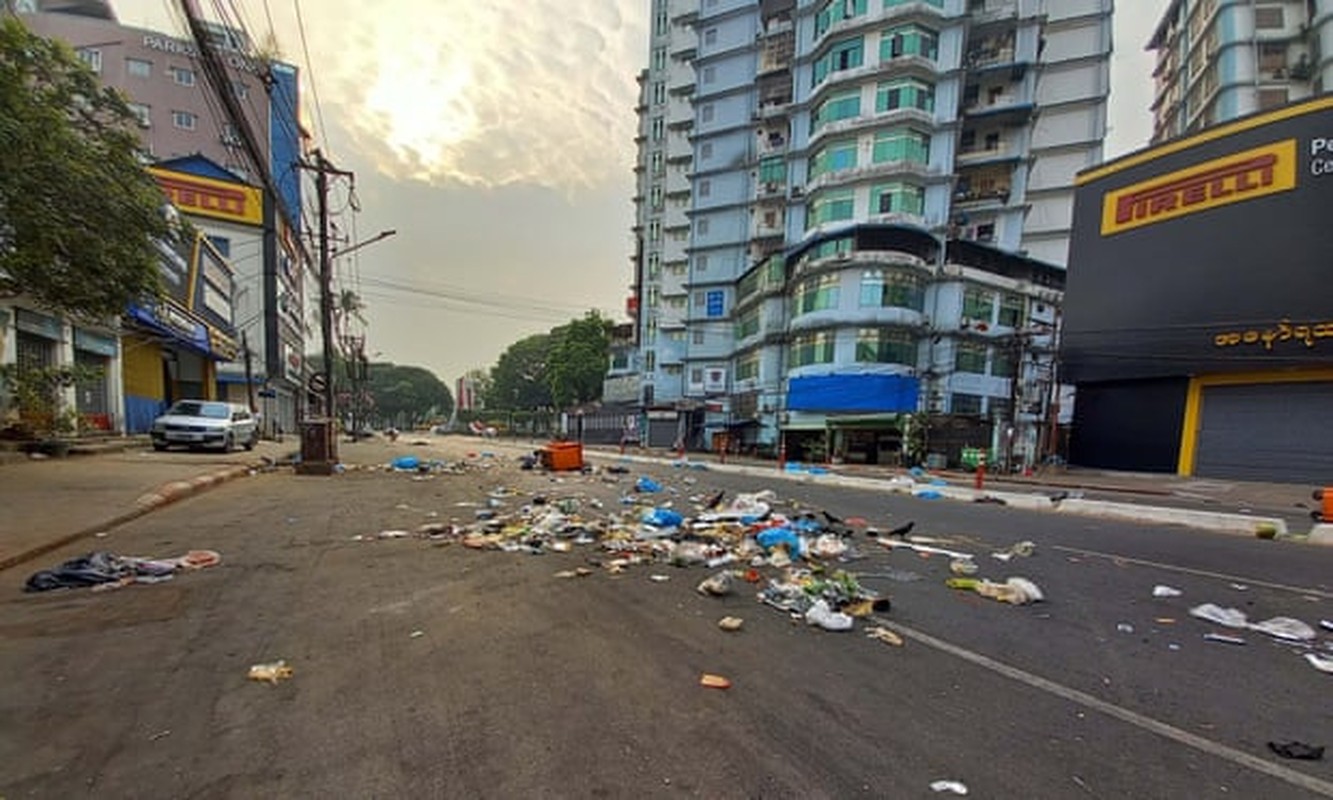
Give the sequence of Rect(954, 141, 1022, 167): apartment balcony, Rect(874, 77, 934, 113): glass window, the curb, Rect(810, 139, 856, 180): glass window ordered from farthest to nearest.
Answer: Rect(954, 141, 1022, 167): apartment balcony, Rect(810, 139, 856, 180): glass window, Rect(874, 77, 934, 113): glass window, the curb

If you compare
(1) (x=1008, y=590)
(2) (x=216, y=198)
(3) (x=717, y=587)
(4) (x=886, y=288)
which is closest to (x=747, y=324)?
(4) (x=886, y=288)

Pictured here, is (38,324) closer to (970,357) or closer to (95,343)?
(95,343)

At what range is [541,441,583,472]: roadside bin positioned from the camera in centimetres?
1702

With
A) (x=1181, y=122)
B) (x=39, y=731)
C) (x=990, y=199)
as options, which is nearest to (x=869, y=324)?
(x=990, y=199)

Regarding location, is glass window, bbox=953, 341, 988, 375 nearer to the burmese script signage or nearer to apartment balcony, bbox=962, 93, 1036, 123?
the burmese script signage

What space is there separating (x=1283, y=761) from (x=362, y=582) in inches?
228

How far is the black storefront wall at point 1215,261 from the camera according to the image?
18.3m

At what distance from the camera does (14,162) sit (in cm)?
663

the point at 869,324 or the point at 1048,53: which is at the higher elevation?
the point at 1048,53

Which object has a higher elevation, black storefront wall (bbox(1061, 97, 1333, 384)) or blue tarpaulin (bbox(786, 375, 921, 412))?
black storefront wall (bbox(1061, 97, 1333, 384))

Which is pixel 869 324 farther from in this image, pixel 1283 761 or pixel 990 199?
pixel 1283 761

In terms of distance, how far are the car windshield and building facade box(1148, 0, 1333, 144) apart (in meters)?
55.3

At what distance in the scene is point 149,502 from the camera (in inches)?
303

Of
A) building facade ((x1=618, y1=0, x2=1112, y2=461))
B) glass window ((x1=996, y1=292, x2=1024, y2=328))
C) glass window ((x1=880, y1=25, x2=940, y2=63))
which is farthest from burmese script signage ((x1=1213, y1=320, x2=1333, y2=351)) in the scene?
glass window ((x1=880, y1=25, x2=940, y2=63))
